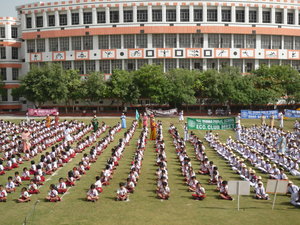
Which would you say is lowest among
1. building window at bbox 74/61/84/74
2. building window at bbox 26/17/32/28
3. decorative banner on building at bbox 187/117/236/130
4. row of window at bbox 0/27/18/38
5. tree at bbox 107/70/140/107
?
decorative banner on building at bbox 187/117/236/130

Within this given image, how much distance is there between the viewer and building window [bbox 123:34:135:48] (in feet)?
177

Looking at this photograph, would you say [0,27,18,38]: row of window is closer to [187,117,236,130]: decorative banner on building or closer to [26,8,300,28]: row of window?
[26,8,300,28]: row of window

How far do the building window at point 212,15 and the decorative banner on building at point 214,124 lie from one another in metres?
33.6

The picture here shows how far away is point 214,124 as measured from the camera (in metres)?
23.4

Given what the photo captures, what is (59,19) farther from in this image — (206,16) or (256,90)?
(256,90)

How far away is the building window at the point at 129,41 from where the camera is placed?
177 feet

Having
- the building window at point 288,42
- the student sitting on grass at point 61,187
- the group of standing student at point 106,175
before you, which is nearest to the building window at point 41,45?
the group of standing student at point 106,175

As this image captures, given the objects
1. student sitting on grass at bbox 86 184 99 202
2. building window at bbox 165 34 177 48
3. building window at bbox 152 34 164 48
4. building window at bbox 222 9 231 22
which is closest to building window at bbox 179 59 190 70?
building window at bbox 165 34 177 48

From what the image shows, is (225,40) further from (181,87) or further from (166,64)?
(181,87)

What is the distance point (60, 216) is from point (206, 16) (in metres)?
46.5

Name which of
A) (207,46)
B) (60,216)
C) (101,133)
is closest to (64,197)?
(60,216)

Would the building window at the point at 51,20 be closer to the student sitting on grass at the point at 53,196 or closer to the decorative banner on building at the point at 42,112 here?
the decorative banner on building at the point at 42,112

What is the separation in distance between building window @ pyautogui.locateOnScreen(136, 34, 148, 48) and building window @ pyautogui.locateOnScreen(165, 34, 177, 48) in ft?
10.5

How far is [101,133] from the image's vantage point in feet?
104
